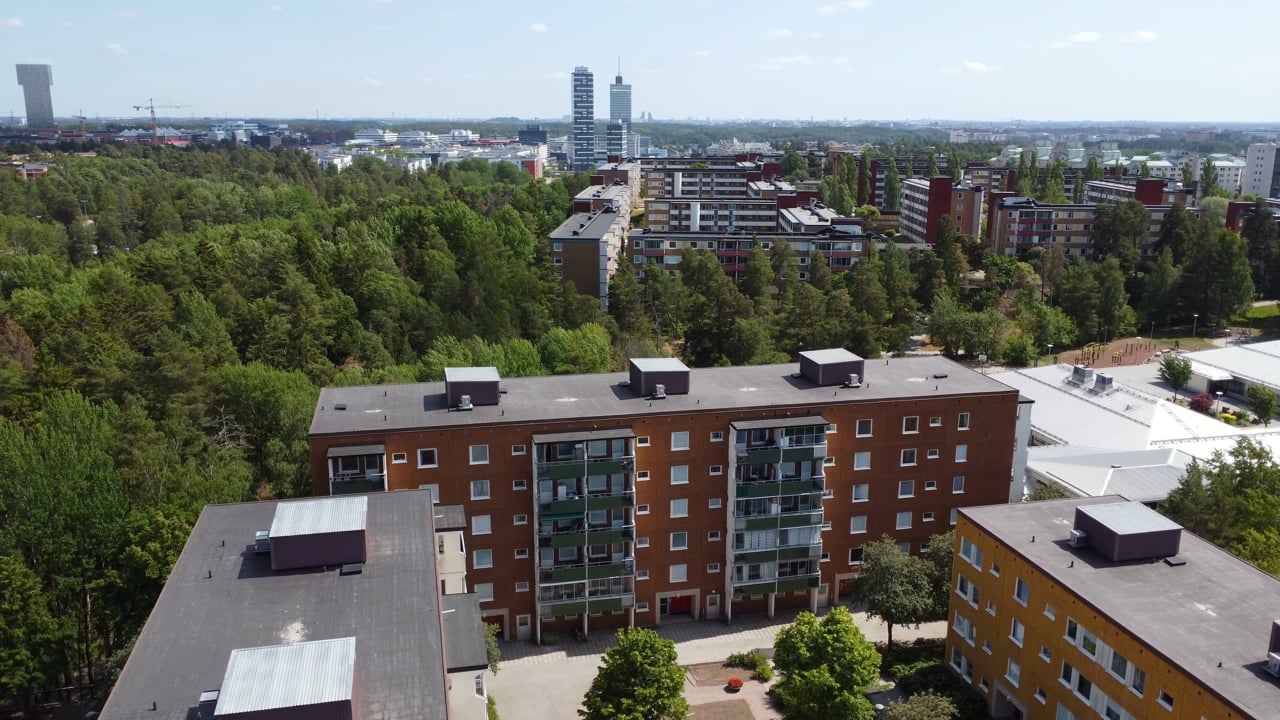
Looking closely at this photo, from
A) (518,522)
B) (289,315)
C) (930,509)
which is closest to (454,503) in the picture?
(518,522)

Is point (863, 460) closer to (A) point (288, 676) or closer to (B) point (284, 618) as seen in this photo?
(B) point (284, 618)

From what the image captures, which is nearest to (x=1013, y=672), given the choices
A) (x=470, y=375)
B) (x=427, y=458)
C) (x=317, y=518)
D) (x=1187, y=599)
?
(x=1187, y=599)

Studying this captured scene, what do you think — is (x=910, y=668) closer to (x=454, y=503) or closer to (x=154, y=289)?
(x=454, y=503)

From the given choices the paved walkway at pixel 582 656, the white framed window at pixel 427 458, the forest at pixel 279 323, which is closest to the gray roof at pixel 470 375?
the white framed window at pixel 427 458

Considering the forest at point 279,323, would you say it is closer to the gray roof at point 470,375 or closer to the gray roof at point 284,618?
the gray roof at point 284,618

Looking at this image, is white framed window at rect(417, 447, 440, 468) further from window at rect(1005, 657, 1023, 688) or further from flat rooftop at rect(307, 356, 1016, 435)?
window at rect(1005, 657, 1023, 688)
